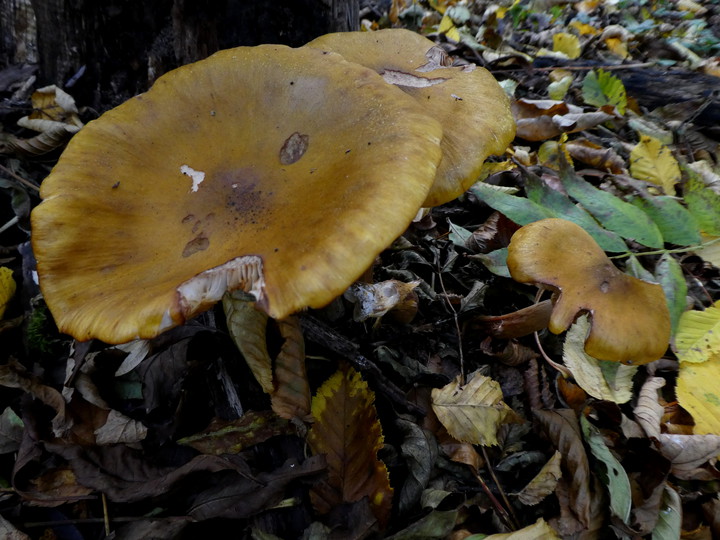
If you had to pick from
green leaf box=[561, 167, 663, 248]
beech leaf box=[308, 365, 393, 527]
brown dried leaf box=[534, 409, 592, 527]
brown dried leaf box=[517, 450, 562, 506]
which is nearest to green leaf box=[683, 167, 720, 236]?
green leaf box=[561, 167, 663, 248]

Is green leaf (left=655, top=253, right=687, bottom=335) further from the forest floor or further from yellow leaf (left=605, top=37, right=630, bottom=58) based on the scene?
yellow leaf (left=605, top=37, right=630, bottom=58)

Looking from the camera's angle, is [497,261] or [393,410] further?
[497,261]

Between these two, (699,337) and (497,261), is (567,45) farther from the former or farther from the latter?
(699,337)

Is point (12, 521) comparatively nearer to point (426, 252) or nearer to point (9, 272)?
point (9, 272)

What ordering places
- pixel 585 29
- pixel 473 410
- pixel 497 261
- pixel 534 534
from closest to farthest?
pixel 534 534, pixel 473 410, pixel 497 261, pixel 585 29

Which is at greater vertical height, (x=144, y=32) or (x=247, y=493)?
(x=144, y=32)

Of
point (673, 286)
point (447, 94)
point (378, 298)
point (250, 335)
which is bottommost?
point (250, 335)

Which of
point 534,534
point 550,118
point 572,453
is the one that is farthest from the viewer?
point 550,118

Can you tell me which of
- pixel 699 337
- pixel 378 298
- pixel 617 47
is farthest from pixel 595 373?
pixel 617 47
